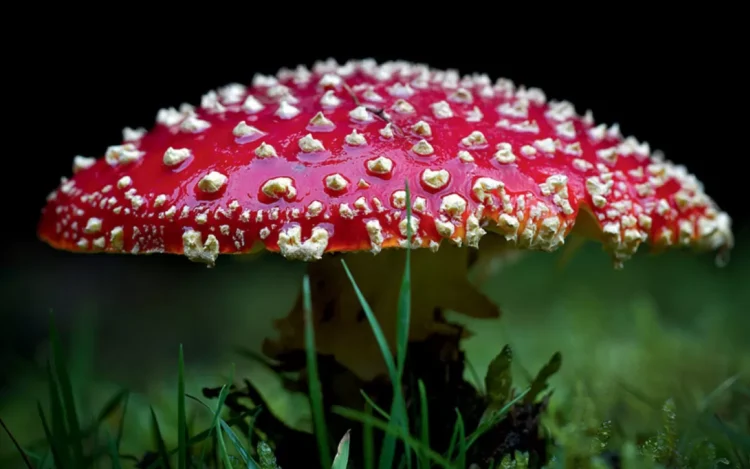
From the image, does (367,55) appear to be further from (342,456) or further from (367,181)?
(342,456)

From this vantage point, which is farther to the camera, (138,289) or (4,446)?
(138,289)

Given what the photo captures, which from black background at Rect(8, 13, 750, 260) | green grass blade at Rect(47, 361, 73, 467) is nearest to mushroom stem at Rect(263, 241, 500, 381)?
green grass blade at Rect(47, 361, 73, 467)

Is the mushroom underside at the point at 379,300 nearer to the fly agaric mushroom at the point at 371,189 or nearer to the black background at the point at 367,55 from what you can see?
the fly agaric mushroom at the point at 371,189

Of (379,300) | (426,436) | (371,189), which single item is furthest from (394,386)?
(379,300)

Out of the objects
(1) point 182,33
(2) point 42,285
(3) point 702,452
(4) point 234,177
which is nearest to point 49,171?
(2) point 42,285

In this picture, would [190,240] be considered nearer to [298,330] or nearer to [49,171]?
[298,330]

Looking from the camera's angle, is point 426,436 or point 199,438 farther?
point 199,438

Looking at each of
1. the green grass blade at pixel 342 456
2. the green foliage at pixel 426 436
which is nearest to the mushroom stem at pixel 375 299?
the green foliage at pixel 426 436
